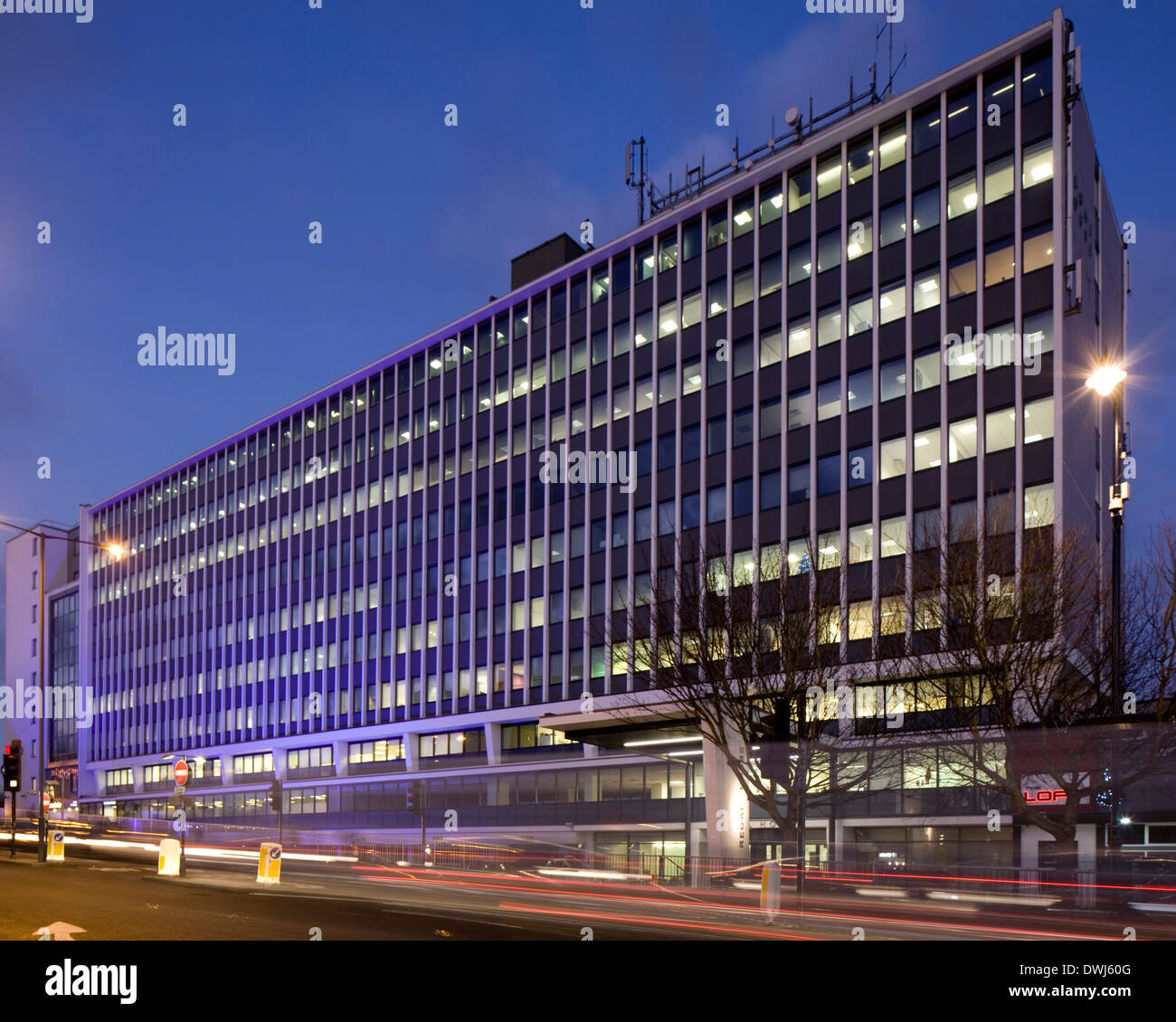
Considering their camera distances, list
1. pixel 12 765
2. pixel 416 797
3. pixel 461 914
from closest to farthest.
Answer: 1. pixel 461 914
2. pixel 12 765
3. pixel 416 797

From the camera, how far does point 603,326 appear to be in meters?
60.8

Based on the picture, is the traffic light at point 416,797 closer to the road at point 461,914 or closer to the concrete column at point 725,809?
the road at point 461,914

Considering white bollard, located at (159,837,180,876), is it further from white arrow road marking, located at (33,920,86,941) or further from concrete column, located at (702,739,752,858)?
white arrow road marking, located at (33,920,86,941)

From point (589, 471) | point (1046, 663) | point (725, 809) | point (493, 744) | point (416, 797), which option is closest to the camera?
point (1046, 663)

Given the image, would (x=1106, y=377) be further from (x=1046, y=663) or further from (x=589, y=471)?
(x=589, y=471)

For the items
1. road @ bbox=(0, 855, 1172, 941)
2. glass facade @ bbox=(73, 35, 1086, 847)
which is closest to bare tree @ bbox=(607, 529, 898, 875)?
glass facade @ bbox=(73, 35, 1086, 847)

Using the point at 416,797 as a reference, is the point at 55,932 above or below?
above

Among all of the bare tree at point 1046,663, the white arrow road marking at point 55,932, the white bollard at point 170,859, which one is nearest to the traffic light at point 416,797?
the white bollard at point 170,859

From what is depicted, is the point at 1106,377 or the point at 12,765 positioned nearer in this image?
the point at 1106,377

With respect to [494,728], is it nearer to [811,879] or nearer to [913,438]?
[913,438]

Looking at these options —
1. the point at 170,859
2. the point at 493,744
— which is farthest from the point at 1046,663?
the point at 493,744

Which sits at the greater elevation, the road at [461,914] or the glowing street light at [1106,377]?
the glowing street light at [1106,377]
